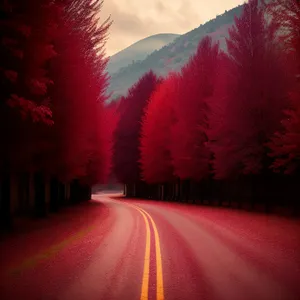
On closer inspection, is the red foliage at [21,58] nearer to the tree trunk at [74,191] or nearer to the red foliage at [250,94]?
the red foliage at [250,94]

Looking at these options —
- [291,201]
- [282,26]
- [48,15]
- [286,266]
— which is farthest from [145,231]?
[291,201]

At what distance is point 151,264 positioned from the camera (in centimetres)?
922

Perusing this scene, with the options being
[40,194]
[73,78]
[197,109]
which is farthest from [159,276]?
[197,109]

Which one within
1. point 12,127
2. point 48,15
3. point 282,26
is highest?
point 282,26

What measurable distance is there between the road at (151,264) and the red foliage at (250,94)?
397 inches

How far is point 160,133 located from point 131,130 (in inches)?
607

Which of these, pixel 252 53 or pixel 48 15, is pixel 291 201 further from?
pixel 48 15

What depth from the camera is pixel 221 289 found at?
7.17 m

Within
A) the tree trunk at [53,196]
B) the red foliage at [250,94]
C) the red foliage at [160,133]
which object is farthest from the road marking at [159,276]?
the red foliage at [160,133]

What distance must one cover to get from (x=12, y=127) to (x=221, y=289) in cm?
851

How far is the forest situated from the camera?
471 inches

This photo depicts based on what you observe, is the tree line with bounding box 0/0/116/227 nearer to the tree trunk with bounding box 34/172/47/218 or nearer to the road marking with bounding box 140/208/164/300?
the tree trunk with bounding box 34/172/47/218

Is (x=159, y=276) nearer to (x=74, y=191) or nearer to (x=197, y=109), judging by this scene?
(x=197, y=109)

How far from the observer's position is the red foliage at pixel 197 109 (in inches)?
1363
